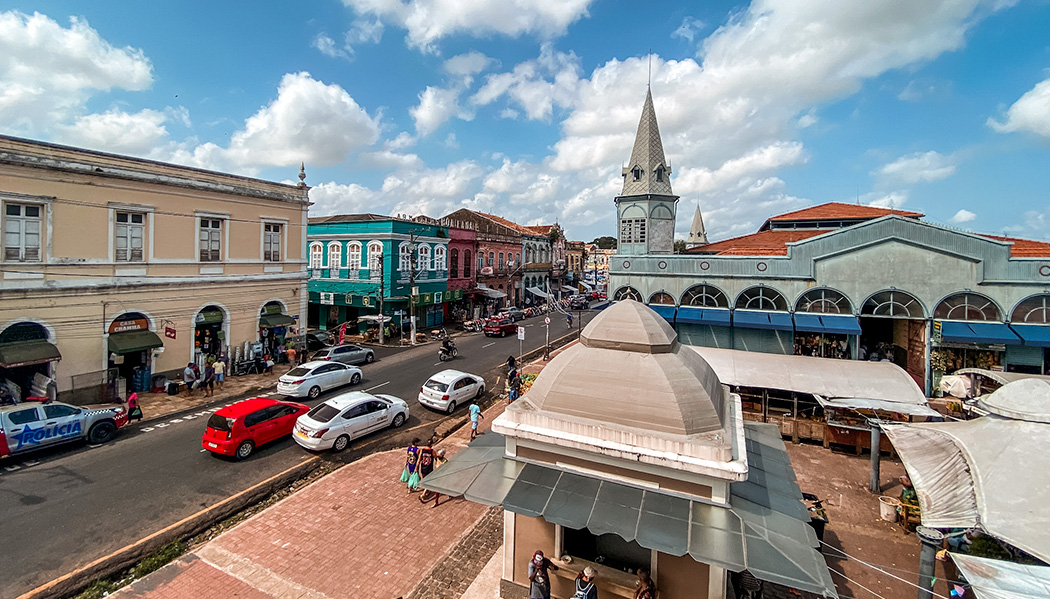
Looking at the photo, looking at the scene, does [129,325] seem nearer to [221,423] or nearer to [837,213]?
[221,423]

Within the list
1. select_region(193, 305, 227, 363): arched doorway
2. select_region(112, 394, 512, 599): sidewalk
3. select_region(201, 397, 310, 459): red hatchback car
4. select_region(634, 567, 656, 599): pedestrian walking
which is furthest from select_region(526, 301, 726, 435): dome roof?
select_region(193, 305, 227, 363): arched doorway

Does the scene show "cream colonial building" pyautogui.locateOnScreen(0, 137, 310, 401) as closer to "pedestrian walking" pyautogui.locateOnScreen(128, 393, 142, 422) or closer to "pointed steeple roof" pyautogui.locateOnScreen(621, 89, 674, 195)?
"pedestrian walking" pyautogui.locateOnScreen(128, 393, 142, 422)

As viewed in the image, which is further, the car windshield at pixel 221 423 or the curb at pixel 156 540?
the car windshield at pixel 221 423

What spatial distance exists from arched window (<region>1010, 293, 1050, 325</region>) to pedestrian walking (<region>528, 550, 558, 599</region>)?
18.3 meters

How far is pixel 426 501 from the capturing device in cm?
1066

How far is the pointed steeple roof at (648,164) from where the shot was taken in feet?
78.6

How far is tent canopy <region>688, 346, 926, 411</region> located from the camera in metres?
12.7

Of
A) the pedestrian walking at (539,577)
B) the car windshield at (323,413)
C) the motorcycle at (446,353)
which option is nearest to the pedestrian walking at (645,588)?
the pedestrian walking at (539,577)

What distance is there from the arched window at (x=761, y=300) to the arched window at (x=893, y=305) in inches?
106

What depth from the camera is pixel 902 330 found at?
18.3 metres

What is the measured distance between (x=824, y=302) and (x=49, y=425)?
993 inches

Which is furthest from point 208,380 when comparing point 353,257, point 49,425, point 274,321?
point 353,257

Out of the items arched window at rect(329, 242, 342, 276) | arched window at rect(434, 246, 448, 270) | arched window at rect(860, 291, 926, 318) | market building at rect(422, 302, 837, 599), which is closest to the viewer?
market building at rect(422, 302, 837, 599)

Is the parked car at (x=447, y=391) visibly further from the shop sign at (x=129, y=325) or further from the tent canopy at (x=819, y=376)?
the shop sign at (x=129, y=325)
